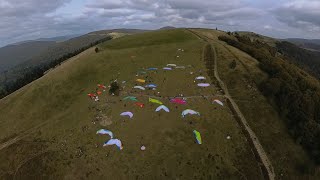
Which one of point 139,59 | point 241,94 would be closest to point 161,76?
point 139,59

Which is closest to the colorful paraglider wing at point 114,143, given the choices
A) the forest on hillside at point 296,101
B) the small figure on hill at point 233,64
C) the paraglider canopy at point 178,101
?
the paraglider canopy at point 178,101

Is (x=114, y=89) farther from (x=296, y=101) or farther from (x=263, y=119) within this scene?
(x=296, y=101)

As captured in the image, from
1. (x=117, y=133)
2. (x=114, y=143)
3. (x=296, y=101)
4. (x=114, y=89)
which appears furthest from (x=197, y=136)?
(x=114, y=89)

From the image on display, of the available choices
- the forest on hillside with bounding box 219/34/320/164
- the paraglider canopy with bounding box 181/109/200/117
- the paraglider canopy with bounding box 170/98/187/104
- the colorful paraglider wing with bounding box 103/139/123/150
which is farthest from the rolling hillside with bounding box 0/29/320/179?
the forest on hillside with bounding box 219/34/320/164

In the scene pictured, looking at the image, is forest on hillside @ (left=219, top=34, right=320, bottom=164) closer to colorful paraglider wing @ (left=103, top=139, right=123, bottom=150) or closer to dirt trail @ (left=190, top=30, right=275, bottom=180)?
dirt trail @ (left=190, top=30, right=275, bottom=180)

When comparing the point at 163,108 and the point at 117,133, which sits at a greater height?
the point at 163,108

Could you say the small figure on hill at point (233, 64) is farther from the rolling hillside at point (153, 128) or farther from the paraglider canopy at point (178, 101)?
the paraglider canopy at point (178, 101)
